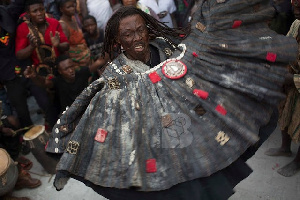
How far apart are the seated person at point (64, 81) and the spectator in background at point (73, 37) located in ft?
2.27

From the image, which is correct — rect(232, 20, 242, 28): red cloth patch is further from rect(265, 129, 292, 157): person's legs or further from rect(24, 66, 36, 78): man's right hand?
rect(24, 66, 36, 78): man's right hand

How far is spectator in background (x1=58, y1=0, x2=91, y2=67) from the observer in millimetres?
4855

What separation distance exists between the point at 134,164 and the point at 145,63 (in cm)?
79

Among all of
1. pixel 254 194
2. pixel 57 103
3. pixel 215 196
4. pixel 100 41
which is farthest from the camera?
pixel 100 41

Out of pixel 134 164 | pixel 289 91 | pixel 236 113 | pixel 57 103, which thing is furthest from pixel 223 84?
pixel 57 103

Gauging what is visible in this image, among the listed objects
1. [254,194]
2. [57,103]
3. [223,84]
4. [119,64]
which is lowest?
[254,194]

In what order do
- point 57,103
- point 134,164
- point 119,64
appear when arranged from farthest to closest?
point 57,103
point 119,64
point 134,164

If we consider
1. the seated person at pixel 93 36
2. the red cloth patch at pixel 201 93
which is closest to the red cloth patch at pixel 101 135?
the red cloth patch at pixel 201 93

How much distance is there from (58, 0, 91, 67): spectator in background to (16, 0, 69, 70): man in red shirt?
0.96 feet

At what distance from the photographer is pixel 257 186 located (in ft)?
11.3

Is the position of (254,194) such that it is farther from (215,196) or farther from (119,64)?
(119,64)

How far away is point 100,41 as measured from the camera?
5270 millimetres

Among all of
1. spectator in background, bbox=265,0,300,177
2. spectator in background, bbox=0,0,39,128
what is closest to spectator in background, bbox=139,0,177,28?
spectator in background, bbox=0,0,39,128

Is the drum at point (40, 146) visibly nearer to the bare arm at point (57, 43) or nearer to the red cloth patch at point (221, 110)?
the bare arm at point (57, 43)
